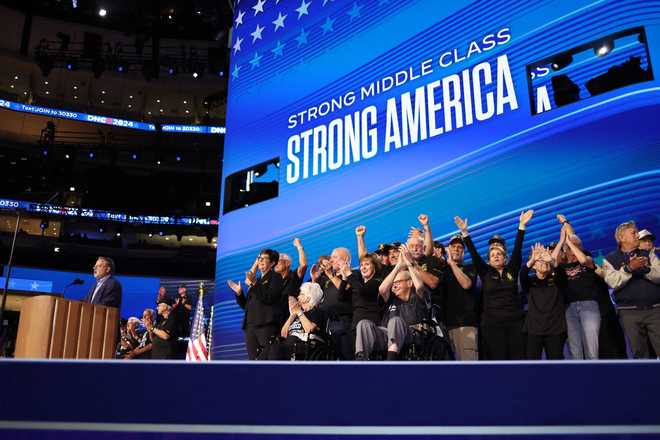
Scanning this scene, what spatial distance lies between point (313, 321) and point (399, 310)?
93cm

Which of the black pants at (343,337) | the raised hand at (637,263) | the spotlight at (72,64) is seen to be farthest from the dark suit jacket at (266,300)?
the spotlight at (72,64)

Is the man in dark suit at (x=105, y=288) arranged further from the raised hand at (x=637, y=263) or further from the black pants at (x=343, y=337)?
the raised hand at (x=637, y=263)

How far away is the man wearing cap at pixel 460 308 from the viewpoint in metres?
4.28

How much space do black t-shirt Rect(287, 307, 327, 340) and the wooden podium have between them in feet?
4.91

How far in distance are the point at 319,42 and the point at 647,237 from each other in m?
4.85

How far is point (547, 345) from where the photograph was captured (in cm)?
393

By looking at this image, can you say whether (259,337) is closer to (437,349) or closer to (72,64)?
(437,349)

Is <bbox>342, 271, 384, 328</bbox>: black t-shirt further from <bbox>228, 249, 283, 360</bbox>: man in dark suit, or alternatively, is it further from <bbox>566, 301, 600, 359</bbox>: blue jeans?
<bbox>566, 301, 600, 359</bbox>: blue jeans

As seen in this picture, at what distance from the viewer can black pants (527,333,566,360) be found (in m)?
3.89

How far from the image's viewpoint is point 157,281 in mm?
18953

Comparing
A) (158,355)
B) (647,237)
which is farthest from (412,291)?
(158,355)

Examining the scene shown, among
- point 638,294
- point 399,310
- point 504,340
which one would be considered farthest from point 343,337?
point 638,294
